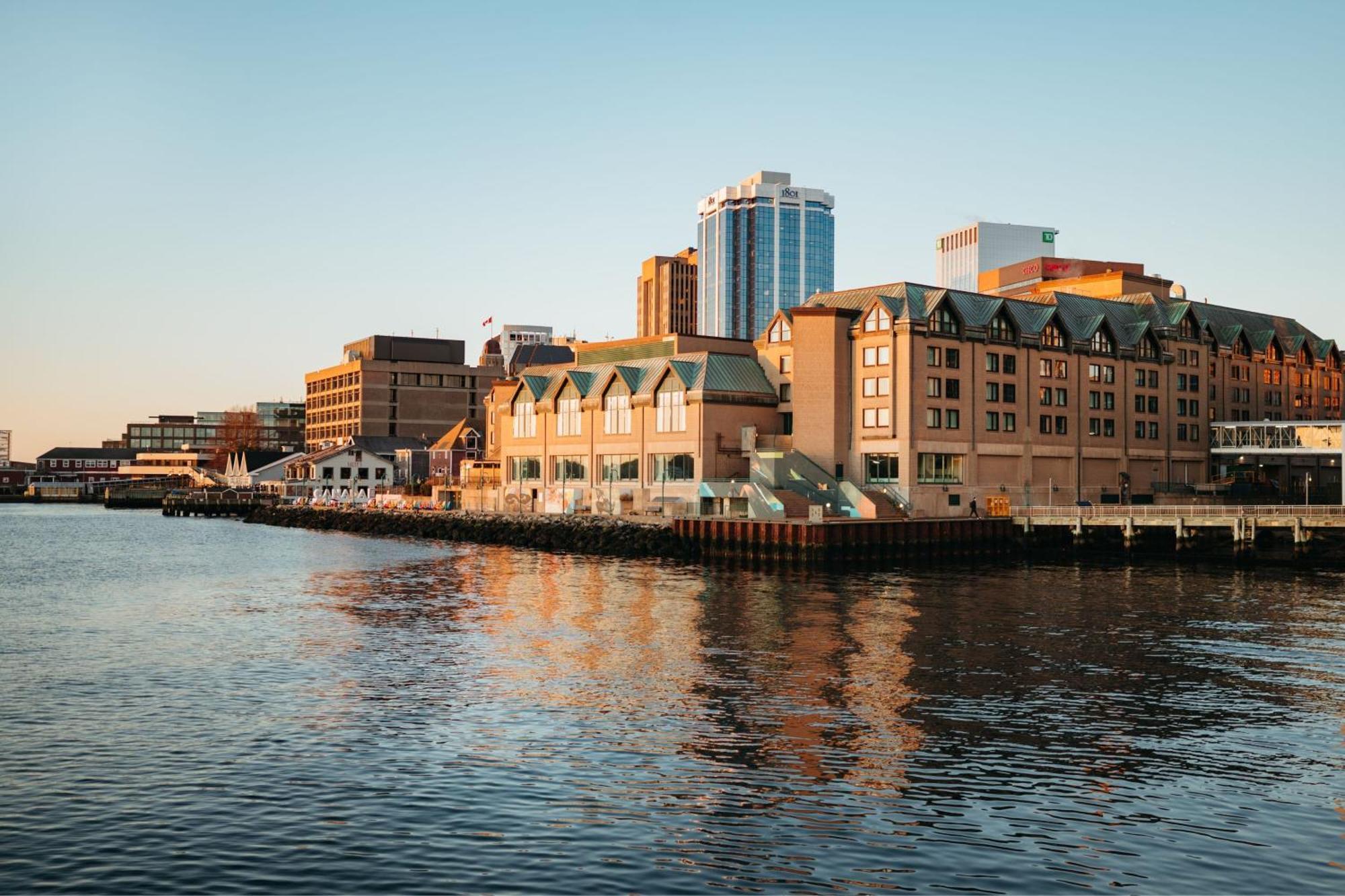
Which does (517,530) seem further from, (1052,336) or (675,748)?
(675,748)

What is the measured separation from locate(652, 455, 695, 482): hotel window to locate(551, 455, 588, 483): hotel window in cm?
1373

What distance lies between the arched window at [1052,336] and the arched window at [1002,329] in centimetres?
443

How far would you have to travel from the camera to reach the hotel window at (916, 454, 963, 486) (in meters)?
110

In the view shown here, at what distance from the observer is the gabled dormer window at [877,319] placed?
111 metres

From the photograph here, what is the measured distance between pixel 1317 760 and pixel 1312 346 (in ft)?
491

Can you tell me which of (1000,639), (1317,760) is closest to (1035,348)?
(1000,639)

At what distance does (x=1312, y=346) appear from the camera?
160500mm

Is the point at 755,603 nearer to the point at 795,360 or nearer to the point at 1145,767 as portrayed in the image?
the point at 1145,767

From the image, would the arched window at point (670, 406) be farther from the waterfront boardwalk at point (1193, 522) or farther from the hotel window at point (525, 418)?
the waterfront boardwalk at point (1193, 522)

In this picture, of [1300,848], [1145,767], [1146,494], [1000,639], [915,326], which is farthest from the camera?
[1146,494]

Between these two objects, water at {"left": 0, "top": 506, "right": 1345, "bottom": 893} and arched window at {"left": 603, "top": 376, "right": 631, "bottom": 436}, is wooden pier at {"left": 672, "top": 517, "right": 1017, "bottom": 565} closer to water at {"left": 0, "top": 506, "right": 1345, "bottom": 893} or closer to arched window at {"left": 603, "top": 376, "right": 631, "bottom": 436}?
arched window at {"left": 603, "top": 376, "right": 631, "bottom": 436}

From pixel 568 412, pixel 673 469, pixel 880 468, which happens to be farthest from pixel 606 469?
pixel 880 468

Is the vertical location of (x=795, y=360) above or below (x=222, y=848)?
above

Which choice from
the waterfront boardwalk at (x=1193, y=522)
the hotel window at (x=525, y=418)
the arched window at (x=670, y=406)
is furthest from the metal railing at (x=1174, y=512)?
the hotel window at (x=525, y=418)
